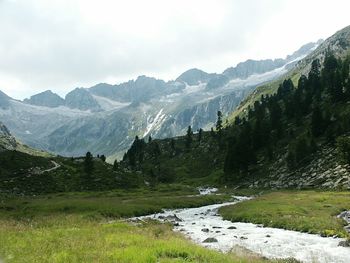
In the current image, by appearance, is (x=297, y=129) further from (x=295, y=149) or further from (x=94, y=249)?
(x=94, y=249)

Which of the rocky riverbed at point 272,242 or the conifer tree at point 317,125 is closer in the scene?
the rocky riverbed at point 272,242

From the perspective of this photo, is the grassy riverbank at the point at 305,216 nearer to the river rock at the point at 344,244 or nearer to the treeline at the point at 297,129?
the river rock at the point at 344,244

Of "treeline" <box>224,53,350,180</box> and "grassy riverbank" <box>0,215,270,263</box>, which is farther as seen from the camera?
"treeline" <box>224,53,350,180</box>

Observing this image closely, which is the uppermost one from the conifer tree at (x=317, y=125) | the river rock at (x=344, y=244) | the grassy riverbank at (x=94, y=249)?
the conifer tree at (x=317, y=125)

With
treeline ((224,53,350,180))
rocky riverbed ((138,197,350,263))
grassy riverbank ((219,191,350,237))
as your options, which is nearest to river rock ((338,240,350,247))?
rocky riverbed ((138,197,350,263))

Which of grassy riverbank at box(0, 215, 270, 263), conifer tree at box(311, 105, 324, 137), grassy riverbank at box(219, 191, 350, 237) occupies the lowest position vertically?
grassy riverbank at box(219, 191, 350, 237)

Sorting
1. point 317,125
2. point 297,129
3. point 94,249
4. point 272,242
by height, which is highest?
point 317,125

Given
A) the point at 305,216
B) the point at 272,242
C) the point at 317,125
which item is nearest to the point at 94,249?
the point at 272,242

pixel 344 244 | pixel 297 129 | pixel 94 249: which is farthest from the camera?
pixel 297 129

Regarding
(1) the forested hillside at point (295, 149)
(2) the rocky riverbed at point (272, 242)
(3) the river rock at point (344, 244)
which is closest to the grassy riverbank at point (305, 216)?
(2) the rocky riverbed at point (272, 242)

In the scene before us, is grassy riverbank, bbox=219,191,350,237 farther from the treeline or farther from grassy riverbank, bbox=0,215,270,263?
the treeline

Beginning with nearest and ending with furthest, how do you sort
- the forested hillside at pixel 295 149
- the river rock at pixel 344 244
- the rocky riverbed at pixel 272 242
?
the rocky riverbed at pixel 272 242
the river rock at pixel 344 244
the forested hillside at pixel 295 149

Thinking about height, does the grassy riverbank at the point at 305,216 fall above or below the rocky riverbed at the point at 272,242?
below

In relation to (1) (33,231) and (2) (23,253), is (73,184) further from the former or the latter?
(2) (23,253)
